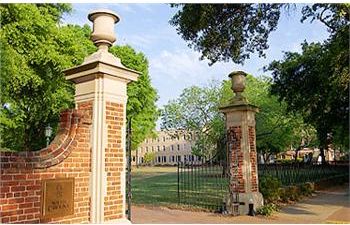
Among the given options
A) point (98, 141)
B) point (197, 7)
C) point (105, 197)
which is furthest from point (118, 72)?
point (197, 7)

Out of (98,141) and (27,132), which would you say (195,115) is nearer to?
(27,132)

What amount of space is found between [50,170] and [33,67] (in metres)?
12.3

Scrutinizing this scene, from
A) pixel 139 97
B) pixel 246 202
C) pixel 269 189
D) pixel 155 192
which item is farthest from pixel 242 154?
pixel 139 97

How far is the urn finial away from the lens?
6086 millimetres

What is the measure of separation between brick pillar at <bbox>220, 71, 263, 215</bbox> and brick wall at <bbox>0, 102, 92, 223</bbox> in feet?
17.1

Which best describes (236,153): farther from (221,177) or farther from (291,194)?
(291,194)

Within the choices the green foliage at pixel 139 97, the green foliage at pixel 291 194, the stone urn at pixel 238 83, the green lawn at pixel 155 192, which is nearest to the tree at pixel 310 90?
the green foliage at pixel 291 194

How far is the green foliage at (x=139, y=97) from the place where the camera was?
89.4 ft

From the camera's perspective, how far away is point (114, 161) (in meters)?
6.02

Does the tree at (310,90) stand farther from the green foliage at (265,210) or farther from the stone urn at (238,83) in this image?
the green foliage at (265,210)

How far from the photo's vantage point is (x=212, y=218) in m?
9.78

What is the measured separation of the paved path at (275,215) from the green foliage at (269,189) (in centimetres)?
46

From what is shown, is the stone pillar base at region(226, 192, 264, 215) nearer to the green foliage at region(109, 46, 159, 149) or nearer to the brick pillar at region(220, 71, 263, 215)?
the brick pillar at region(220, 71, 263, 215)

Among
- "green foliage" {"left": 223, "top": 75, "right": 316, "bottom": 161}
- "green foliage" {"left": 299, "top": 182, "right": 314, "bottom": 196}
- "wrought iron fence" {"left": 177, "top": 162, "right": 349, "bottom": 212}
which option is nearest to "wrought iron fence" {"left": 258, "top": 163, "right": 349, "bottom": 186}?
"wrought iron fence" {"left": 177, "top": 162, "right": 349, "bottom": 212}
